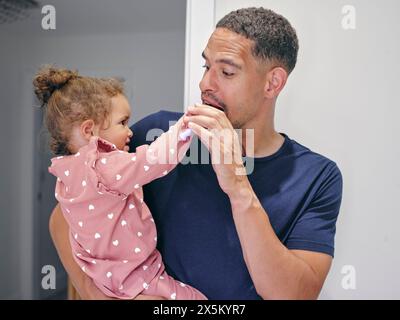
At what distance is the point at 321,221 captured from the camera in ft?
2.61

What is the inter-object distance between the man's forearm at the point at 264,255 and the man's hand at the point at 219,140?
33 millimetres

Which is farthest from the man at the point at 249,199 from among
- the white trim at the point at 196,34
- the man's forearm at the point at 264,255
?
the white trim at the point at 196,34

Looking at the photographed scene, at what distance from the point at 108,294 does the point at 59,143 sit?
1.12ft

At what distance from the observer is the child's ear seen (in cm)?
76

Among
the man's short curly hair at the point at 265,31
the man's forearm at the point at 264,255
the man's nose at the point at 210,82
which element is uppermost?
the man's short curly hair at the point at 265,31

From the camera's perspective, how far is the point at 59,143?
2.58 feet

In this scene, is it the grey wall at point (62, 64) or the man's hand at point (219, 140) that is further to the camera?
the grey wall at point (62, 64)

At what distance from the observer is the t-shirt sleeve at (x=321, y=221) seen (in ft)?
2.54

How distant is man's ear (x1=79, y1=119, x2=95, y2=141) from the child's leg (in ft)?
1.10

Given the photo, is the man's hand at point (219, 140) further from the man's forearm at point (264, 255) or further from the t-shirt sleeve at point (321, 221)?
the t-shirt sleeve at point (321, 221)

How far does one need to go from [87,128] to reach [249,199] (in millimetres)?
363
